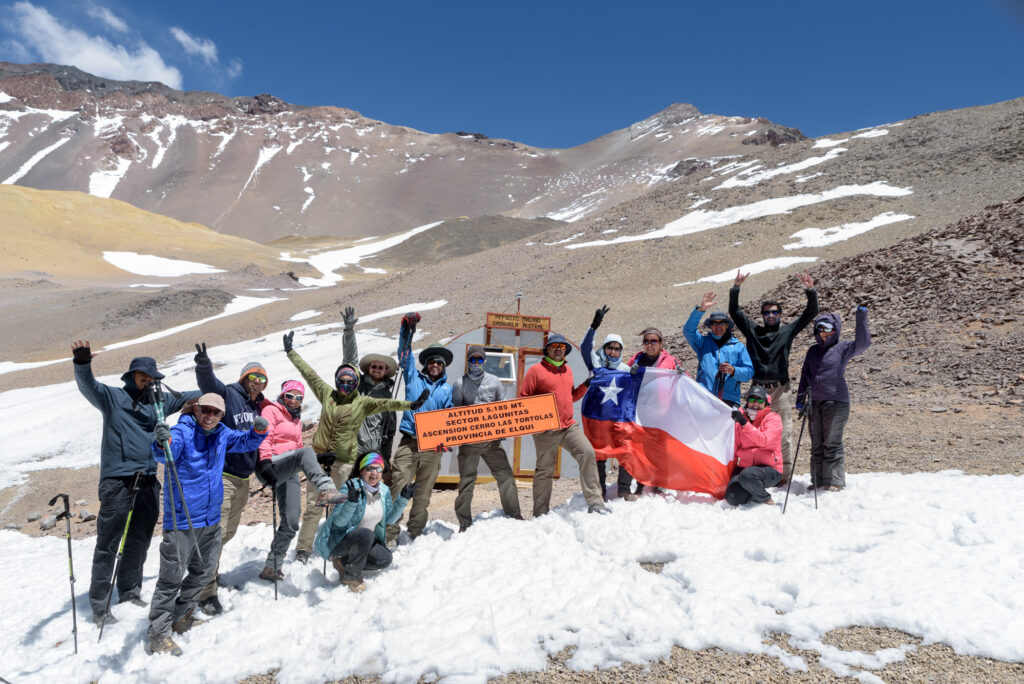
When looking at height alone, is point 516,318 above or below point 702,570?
above

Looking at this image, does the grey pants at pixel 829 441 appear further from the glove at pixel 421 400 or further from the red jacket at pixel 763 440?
the glove at pixel 421 400

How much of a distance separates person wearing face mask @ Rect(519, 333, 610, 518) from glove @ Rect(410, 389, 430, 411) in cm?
113

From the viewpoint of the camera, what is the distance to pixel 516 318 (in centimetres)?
1102

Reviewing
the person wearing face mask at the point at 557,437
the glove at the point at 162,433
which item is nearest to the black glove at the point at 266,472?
the glove at the point at 162,433

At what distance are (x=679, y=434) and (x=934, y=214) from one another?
27.7 meters

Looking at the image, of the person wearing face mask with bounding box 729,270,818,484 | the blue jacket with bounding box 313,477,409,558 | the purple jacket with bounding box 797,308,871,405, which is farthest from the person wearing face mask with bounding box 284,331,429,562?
the purple jacket with bounding box 797,308,871,405

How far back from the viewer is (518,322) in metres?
11.1

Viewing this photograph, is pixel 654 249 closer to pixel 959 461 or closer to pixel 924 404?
pixel 924 404

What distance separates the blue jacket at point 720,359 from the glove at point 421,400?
314 cm

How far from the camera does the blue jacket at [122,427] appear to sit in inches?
212

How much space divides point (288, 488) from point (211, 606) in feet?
3.79

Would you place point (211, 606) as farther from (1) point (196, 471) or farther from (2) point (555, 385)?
(2) point (555, 385)

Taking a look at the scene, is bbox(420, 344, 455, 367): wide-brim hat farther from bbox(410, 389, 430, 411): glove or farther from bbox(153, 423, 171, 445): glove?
bbox(153, 423, 171, 445): glove

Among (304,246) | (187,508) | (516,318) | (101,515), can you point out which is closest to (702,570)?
(187,508)
